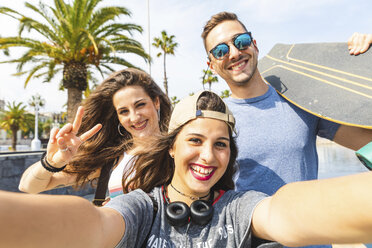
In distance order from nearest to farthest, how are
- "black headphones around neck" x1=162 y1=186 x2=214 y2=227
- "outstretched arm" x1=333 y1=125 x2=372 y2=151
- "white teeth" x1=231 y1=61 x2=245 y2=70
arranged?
"black headphones around neck" x1=162 y1=186 x2=214 y2=227, "outstretched arm" x1=333 y1=125 x2=372 y2=151, "white teeth" x1=231 y1=61 x2=245 y2=70

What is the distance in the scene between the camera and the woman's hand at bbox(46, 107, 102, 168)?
186cm

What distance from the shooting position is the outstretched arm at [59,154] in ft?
6.16

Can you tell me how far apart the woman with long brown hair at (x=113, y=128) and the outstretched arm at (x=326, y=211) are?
5.62 ft

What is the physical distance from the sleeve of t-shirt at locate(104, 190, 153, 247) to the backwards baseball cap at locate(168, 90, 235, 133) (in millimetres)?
516

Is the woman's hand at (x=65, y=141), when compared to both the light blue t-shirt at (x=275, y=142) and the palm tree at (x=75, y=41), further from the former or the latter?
the palm tree at (x=75, y=41)

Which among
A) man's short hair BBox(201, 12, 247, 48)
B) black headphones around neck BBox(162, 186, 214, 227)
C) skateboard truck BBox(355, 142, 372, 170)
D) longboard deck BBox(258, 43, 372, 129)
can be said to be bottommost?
black headphones around neck BBox(162, 186, 214, 227)

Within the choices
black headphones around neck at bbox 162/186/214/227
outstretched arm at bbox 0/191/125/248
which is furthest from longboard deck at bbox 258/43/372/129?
outstretched arm at bbox 0/191/125/248

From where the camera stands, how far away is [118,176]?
2.34m

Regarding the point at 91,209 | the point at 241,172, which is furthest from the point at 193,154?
the point at 91,209

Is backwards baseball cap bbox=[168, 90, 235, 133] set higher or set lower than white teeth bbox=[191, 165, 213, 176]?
higher

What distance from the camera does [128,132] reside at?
2865mm

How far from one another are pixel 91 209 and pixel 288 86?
1929 millimetres

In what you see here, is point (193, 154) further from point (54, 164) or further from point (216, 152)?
point (54, 164)

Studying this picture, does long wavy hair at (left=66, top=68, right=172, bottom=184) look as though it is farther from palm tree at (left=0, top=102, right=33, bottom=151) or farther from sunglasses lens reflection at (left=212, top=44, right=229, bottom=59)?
palm tree at (left=0, top=102, right=33, bottom=151)
